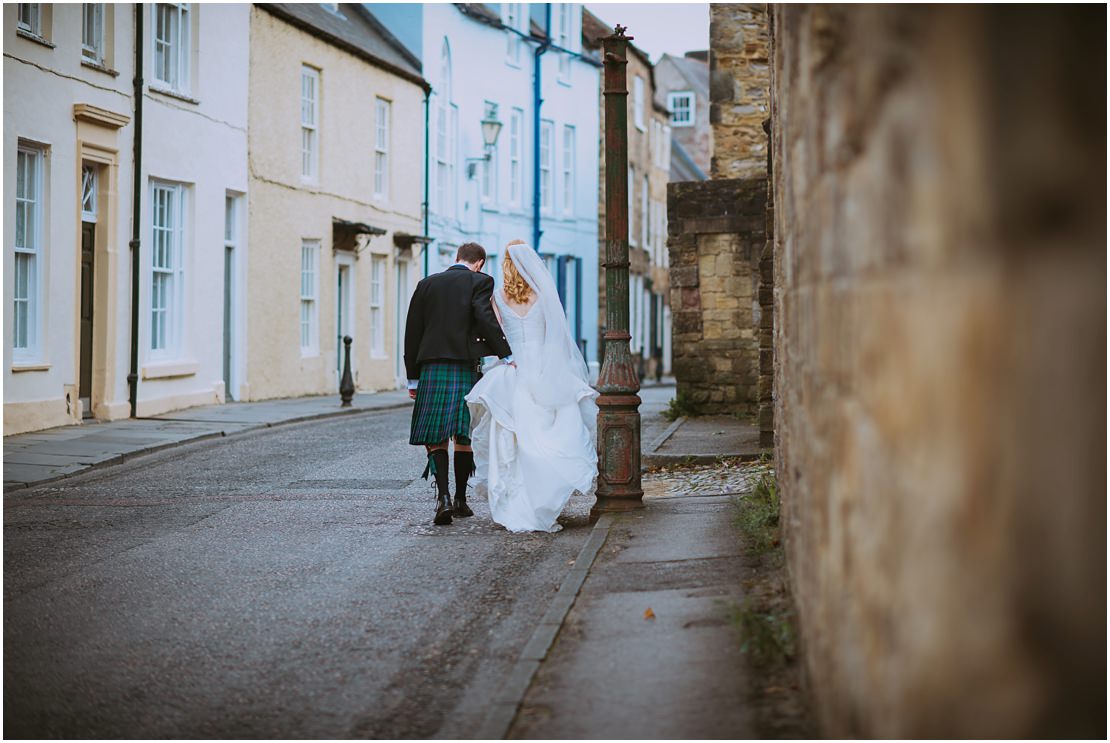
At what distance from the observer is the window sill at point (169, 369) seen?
18.5 metres

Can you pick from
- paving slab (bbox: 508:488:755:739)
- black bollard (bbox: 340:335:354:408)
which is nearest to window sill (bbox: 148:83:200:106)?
black bollard (bbox: 340:335:354:408)

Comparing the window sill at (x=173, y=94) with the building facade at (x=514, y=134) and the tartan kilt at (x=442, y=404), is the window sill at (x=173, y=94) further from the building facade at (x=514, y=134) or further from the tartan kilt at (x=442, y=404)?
the tartan kilt at (x=442, y=404)

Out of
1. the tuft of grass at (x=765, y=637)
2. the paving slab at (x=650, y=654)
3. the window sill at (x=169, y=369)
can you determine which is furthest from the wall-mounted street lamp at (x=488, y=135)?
the tuft of grass at (x=765, y=637)

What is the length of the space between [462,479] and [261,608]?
311 centimetres

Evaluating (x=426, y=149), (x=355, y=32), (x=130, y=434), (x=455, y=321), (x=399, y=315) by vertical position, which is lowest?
(x=130, y=434)

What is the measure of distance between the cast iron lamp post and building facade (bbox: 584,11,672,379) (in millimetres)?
28770

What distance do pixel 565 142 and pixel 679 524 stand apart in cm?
2959

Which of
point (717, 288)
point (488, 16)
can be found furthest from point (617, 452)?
point (488, 16)

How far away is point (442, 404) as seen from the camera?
9383 millimetres

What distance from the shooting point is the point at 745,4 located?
19266 millimetres

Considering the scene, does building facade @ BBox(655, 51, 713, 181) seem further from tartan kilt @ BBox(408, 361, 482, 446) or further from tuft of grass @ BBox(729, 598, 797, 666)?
tuft of grass @ BBox(729, 598, 797, 666)

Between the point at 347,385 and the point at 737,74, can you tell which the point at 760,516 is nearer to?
the point at 737,74

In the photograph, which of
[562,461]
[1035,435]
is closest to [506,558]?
[562,461]

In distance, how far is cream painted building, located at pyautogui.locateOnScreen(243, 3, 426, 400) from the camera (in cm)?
2223
